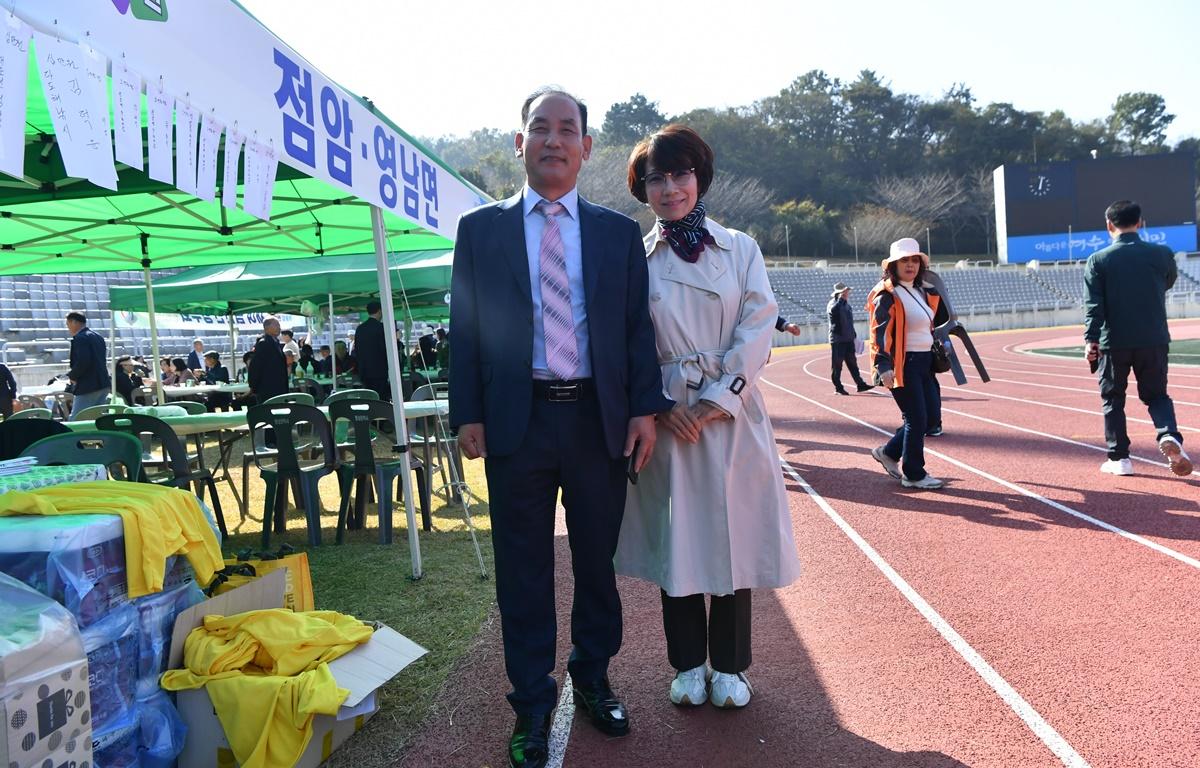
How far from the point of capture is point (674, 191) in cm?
299

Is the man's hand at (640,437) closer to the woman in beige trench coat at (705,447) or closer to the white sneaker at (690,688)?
the woman in beige trench coat at (705,447)

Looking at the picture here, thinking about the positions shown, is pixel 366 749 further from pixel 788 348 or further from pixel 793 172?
pixel 793 172

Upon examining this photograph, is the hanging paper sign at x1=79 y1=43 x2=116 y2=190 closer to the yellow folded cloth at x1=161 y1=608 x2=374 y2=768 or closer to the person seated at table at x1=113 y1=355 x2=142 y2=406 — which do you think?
the yellow folded cloth at x1=161 y1=608 x2=374 y2=768

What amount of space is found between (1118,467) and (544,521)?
590cm

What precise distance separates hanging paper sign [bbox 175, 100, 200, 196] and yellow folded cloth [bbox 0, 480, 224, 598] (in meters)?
1.15

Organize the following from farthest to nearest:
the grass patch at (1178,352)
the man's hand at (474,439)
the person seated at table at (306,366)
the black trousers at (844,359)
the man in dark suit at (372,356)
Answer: the person seated at table at (306,366) → the grass patch at (1178,352) → the black trousers at (844,359) → the man in dark suit at (372,356) → the man's hand at (474,439)

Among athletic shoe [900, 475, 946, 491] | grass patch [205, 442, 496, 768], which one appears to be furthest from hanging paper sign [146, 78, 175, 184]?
athletic shoe [900, 475, 946, 491]

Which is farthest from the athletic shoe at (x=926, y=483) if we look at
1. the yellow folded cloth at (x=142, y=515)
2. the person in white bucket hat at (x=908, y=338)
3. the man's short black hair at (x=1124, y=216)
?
the yellow folded cloth at (x=142, y=515)

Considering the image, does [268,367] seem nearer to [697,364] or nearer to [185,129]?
[185,129]

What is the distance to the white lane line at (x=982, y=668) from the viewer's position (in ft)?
8.68

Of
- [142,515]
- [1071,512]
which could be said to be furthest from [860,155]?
[142,515]

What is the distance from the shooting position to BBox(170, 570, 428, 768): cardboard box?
9.19ft

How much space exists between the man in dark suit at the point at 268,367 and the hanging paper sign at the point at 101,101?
328 inches

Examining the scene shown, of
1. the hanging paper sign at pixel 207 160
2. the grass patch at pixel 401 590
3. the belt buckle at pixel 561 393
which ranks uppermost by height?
the hanging paper sign at pixel 207 160
